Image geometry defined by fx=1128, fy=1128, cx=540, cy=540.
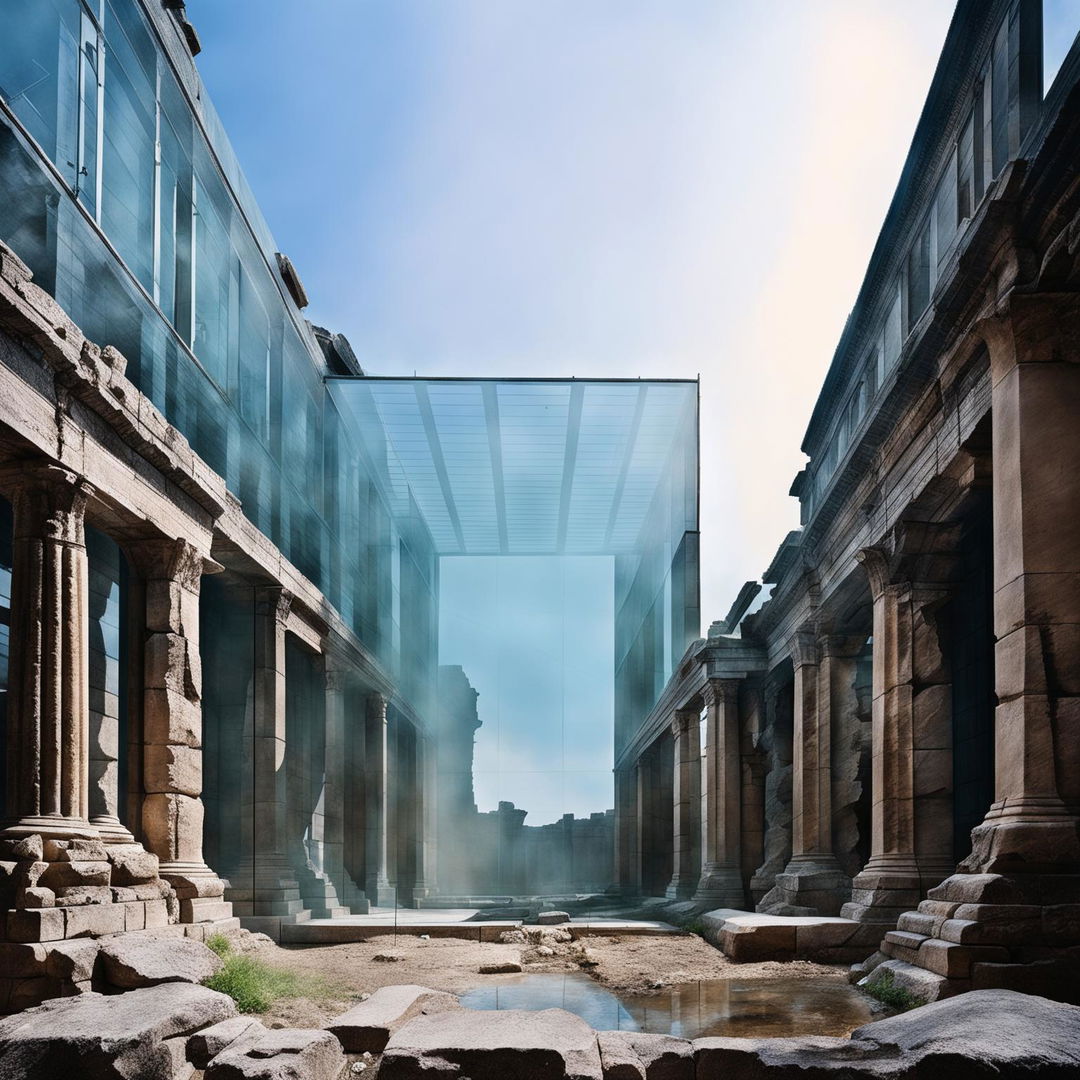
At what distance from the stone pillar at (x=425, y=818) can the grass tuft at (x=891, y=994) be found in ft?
72.4

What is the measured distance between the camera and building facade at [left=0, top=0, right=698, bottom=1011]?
984 centimetres

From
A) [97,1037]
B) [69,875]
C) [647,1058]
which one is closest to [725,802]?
[69,875]

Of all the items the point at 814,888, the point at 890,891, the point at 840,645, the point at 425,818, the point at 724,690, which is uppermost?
the point at 840,645

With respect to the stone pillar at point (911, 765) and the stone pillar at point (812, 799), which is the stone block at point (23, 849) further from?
the stone pillar at point (812, 799)

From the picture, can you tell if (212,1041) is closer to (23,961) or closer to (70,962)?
→ (70,962)

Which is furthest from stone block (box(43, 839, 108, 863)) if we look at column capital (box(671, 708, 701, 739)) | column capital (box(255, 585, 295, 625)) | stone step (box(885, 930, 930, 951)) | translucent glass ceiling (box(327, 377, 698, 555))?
column capital (box(671, 708, 701, 739))

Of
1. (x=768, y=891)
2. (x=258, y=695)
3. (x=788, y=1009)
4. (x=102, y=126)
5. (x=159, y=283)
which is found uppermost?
(x=102, y=126)

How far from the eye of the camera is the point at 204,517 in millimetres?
13453

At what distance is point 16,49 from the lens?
35.2 feet

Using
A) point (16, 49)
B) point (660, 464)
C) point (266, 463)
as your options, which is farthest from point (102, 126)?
point (660, 464)

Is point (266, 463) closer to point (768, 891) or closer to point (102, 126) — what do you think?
point (102, 126)

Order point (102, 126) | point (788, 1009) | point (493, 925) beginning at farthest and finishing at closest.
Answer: point (493, 925) → point (102, 126) → point (788, 1009)

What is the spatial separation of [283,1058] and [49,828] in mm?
4666

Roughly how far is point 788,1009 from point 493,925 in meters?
8.20
